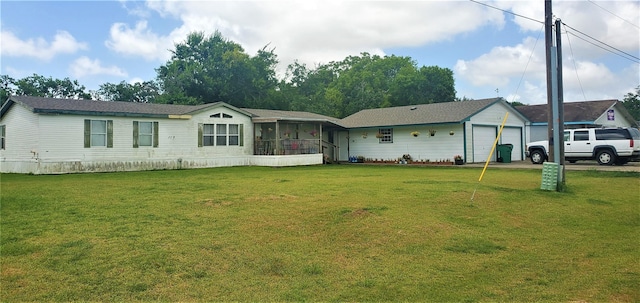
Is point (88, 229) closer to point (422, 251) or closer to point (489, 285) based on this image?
point (422, 251)

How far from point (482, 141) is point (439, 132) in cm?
257

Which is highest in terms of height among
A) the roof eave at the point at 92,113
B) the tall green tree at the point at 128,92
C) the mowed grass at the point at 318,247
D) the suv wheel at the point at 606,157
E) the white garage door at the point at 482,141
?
the tall green tree at the point at 128,92

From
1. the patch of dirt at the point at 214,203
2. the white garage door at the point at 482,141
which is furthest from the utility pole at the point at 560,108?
the white garage door at the point at 482,141

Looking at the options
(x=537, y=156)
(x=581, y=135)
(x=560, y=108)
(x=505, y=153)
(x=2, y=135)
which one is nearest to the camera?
(x=560, y=108)

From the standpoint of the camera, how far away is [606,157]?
1964 cm

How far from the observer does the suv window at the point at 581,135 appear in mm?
20125

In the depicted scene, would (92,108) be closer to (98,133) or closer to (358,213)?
(98,133)

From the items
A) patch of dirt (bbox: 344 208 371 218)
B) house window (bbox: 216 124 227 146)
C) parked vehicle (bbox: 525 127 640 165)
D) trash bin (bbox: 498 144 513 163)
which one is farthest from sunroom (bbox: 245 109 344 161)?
patch of dirt (bbox: 344 208 371 218)

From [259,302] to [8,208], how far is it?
6880 mm

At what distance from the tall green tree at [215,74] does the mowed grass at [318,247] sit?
30.8 metres

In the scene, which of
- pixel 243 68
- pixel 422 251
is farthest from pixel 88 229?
pixel 243 68

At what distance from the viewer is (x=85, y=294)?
423 centimetres

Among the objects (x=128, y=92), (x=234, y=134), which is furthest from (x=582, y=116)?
(x=128, y=92)

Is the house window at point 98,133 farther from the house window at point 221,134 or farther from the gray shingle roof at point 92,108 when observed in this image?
the house window at point 221,134
